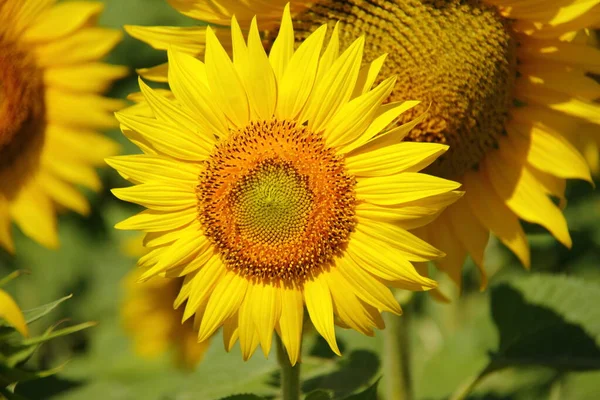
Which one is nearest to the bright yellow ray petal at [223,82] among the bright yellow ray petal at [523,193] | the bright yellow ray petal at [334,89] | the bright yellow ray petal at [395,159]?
the bright yellow ray petal at [334,89]

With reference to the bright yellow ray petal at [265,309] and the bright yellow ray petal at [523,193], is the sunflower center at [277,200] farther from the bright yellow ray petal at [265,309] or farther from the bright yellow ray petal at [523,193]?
the bright yellow ray petal at [523,193]

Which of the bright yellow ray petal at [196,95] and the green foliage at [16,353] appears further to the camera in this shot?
the bright yellow ray petal at [196,95]

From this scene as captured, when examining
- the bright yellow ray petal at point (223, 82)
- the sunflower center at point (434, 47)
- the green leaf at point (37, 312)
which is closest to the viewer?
the green leaf at point (37, 312)

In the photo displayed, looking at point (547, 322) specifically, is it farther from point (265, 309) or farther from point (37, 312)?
point (37, 312)

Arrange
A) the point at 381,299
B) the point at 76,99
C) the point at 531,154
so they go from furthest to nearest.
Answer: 1. the point at 76,99
2. the point at 531,154
3. the point at 381,299

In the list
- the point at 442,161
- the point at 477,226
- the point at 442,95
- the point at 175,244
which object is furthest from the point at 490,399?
the point at 175,244

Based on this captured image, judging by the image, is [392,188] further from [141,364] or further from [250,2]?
[141,364]
